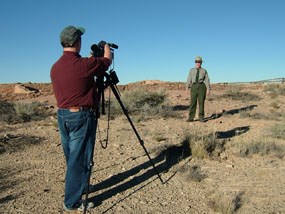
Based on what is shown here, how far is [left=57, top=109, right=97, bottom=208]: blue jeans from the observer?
4.09 meters

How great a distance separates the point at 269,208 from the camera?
4.55 m

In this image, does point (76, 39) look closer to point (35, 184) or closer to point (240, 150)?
point (35, 184)

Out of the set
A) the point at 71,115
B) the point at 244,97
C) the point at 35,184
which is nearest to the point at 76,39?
the point at 71,115

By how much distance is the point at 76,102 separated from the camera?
13.1 feet

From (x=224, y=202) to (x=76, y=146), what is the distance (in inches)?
70.9

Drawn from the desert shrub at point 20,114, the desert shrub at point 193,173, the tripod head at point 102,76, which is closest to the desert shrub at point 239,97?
the desert shrub at point 20,114

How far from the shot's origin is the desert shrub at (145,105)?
11469mm

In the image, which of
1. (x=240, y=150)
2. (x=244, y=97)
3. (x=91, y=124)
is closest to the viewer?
(x=91, y=124)

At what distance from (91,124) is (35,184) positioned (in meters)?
1.69

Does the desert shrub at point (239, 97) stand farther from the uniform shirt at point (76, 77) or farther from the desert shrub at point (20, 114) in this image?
the uniform shirt at point (76, 77)

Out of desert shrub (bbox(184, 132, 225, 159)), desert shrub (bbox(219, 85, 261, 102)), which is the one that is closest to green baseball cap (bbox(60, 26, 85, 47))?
desert shrub (bbox(184, 132, 225, 159))

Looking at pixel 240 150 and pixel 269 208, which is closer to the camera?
pixel 269 208

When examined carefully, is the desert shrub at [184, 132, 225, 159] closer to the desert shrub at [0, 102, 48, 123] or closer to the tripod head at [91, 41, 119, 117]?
the tripod head at [91, 41, 119, 117]

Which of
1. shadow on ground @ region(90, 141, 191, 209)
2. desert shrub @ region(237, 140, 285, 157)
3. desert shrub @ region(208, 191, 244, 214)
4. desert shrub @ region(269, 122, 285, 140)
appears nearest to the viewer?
desert shrub @ region(208, 191, 244, 214)
